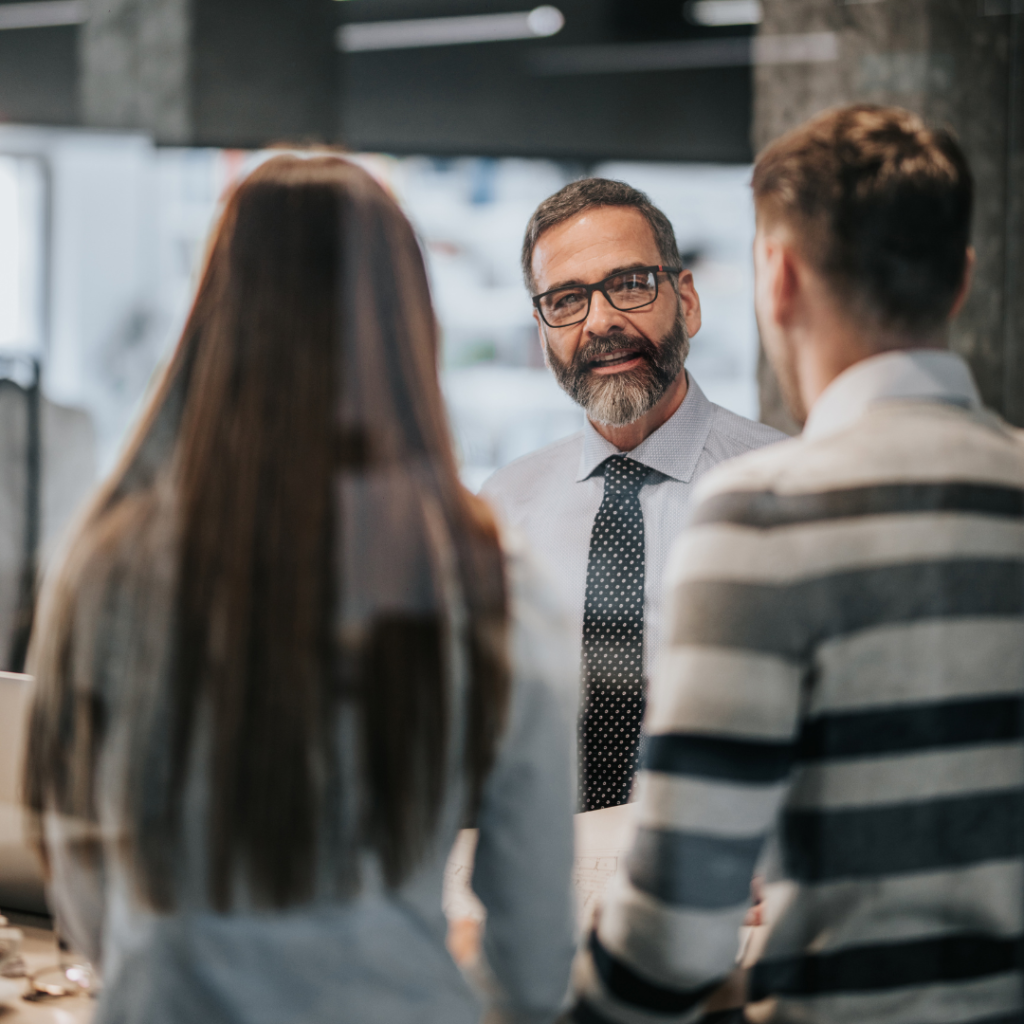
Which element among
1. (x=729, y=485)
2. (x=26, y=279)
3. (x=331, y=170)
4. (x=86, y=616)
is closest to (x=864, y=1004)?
(x=729, y=485)

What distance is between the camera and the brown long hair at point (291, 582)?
2.72 feet

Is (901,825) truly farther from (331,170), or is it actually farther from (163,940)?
(331,170)

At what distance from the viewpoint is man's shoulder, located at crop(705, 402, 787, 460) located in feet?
4.80

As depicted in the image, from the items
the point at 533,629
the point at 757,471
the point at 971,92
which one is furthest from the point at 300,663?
the point at 971,92

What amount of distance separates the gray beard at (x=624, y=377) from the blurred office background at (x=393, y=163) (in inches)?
1.3

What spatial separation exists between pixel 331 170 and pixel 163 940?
64cm

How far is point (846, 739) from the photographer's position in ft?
2.83

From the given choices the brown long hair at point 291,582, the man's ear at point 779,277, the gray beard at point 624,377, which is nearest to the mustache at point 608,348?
the gray beard at point 624,377

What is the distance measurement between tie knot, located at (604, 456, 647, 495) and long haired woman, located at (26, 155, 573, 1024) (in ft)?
2.45

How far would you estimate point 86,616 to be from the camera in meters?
0.84

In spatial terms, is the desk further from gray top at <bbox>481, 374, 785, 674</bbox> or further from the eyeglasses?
the eyeglasses

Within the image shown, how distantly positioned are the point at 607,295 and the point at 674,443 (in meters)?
0.25

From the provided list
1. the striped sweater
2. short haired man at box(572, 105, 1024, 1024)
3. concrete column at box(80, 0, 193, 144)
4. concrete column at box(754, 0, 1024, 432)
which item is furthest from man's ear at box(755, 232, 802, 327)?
concrete column at box(80, 0, 193, 144)

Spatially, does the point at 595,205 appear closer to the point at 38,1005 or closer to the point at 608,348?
the point at 608,348
